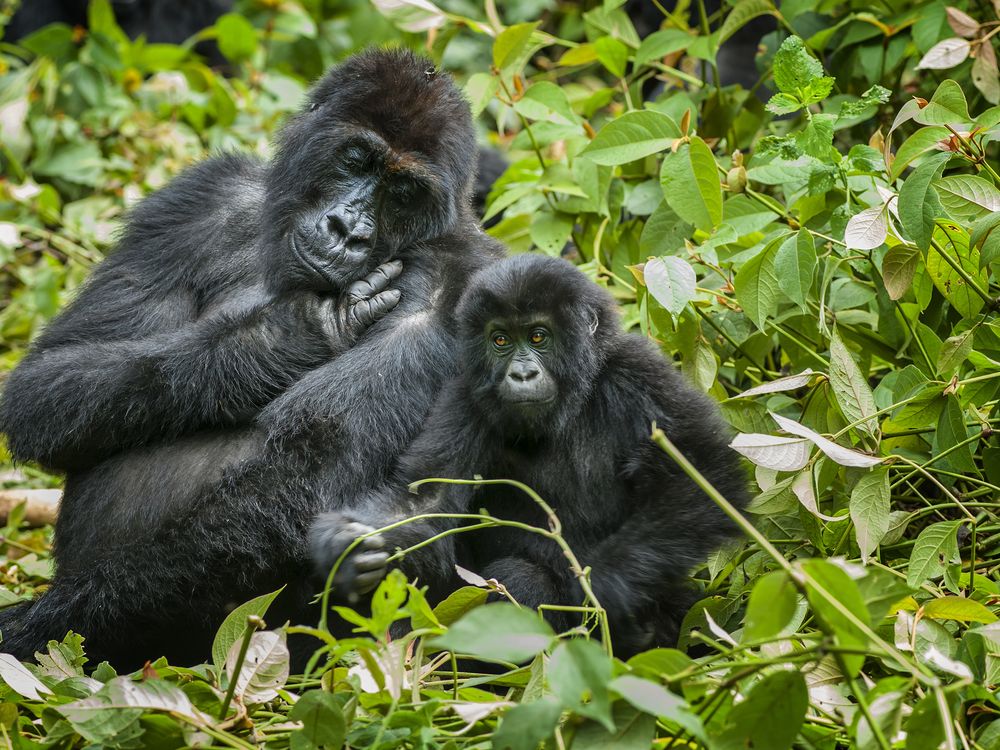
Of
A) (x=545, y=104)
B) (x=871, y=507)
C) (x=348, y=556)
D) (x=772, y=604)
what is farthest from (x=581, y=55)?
(x=772, y=604)

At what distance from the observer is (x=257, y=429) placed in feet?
9.84

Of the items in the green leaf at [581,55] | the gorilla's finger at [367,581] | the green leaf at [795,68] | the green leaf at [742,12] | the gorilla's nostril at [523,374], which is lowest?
the gorilla's finger at [367,581]

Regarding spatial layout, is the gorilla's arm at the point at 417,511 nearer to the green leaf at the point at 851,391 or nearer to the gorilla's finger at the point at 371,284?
the gorilla's finger at the point at 371,284

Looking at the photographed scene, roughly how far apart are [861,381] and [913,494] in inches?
22.4

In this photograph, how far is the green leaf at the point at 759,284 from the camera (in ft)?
9.18

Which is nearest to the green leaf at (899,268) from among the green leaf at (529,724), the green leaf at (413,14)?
the green leaf at (529,724)

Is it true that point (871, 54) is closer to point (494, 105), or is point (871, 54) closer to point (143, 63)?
point (494, 105)

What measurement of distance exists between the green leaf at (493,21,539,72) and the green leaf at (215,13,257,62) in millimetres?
3559

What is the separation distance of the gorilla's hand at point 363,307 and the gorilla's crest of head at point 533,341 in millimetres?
338

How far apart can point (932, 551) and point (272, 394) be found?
1645 millimetres

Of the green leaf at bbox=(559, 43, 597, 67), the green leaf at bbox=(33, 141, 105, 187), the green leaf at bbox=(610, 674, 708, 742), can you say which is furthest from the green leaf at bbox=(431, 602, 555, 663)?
the green leaf at bbox=(33, 141, 105, 187)

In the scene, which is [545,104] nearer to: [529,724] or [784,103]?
[784,103]

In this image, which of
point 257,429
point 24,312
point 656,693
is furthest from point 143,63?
point 656,693

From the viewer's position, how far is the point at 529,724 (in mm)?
1669
